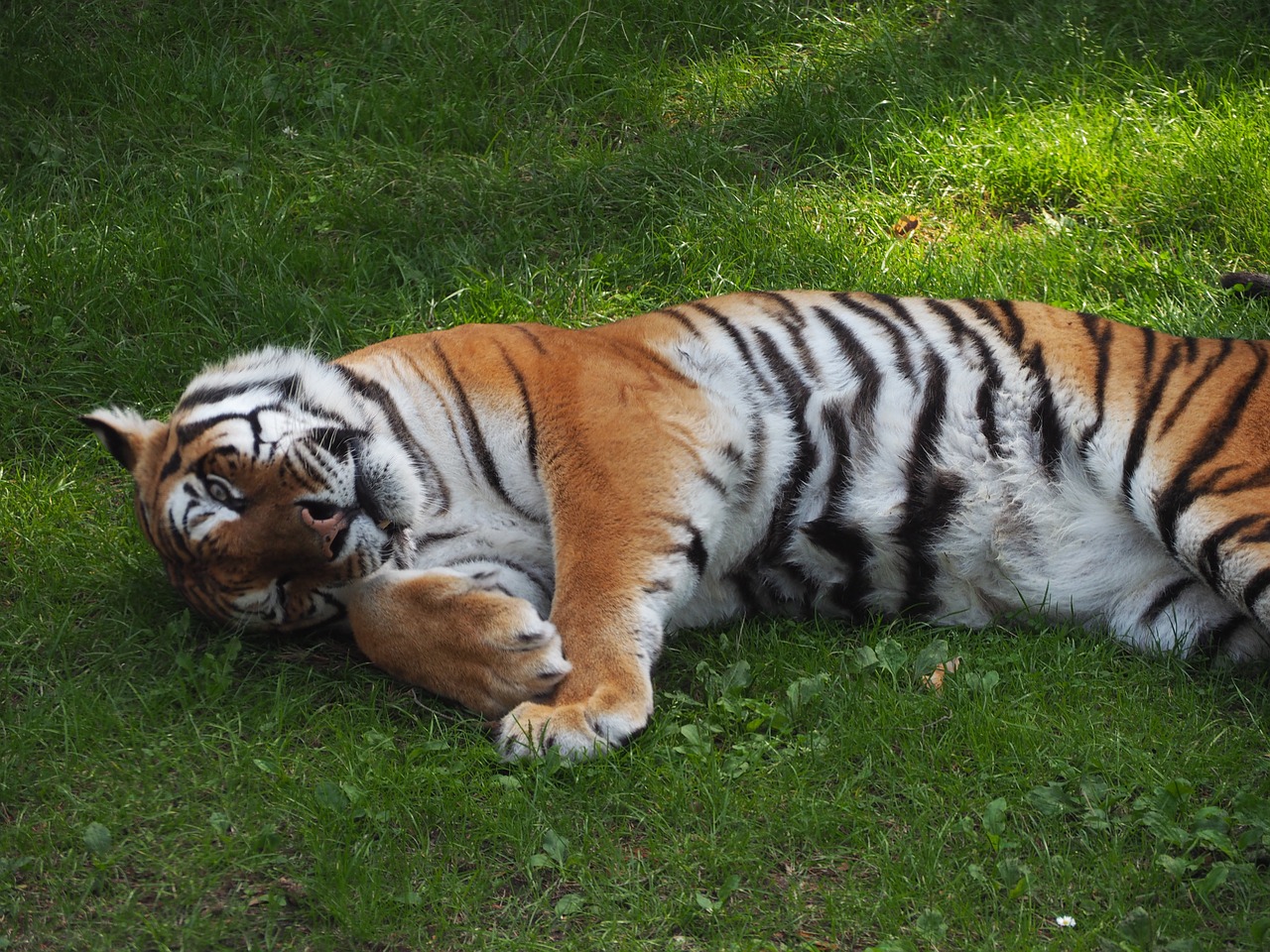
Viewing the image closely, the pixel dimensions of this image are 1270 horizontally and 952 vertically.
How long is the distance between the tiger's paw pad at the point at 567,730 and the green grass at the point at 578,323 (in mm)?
56

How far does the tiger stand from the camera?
2.98m

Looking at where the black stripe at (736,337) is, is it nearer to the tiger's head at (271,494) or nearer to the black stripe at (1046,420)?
the black stripe at (1046,420)

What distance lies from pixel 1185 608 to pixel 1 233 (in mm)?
4052

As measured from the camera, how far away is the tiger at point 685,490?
298cm

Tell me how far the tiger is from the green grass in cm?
16

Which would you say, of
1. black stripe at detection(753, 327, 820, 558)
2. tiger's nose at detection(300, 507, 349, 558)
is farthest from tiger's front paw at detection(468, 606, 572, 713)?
black stripe at detection(753, 327, 820, 558)

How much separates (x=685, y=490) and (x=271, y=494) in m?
0.98

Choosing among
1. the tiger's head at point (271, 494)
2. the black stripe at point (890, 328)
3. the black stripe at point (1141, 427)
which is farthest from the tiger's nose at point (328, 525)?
the black stripe at point (1141, 427)

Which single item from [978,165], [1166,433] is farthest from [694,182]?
[1166,433]

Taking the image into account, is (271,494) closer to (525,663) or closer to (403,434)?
(403,434)

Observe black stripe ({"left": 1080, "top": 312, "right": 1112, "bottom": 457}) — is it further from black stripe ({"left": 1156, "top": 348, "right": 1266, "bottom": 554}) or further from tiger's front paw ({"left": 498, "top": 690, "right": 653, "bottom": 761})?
tiger's front paw ({"left": 498, "top": 690, "right": 653, "bottom": 761})

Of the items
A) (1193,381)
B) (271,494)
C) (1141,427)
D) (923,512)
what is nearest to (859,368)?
Result: (923,512)

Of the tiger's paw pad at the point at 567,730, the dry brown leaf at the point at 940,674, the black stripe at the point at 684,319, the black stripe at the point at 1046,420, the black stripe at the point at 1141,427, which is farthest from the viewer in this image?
the black stripe at the point at 684,319

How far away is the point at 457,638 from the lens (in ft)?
9.72
